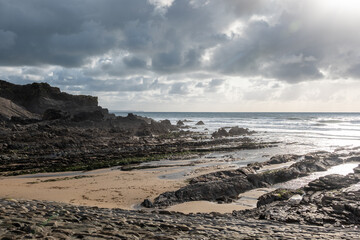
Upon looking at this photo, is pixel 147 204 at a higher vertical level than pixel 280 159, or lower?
lower

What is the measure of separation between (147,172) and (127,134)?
25.2m

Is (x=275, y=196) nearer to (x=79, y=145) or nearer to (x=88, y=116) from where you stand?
(x=79, y=145)

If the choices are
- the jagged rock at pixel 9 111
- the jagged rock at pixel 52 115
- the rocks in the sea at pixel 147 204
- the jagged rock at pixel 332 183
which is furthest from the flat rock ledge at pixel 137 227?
the jagged rock at pixel 9 111

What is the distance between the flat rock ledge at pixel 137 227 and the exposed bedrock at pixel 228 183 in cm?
300

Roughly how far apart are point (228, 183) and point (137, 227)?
7246 mm

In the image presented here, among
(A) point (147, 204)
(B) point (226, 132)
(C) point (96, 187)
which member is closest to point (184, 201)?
(A) point (147, 204)

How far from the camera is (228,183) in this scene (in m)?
13.9

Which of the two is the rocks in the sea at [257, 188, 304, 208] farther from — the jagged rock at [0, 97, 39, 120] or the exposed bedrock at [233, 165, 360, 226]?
the jagged rock at [0, 97, 39, 120]

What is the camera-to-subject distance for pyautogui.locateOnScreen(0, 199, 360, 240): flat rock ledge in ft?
21.8

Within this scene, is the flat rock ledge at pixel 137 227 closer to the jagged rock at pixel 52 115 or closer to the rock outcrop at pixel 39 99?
the jagged rock at pixel 52 115

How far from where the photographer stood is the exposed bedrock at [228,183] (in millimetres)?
12719

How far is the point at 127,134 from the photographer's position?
44.2m

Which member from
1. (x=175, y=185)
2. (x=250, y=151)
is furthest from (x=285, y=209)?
(x=250, y=151)

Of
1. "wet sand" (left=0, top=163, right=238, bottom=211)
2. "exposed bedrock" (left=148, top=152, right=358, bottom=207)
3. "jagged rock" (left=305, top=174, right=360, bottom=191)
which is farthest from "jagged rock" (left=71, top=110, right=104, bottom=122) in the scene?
"jagged rock" (left=305, top=174, right=360, bottom=191)
